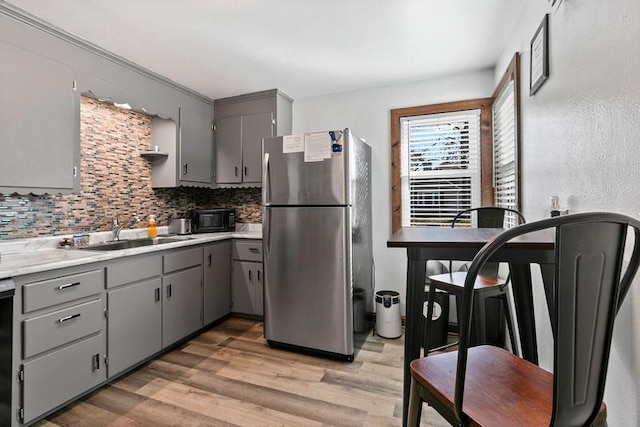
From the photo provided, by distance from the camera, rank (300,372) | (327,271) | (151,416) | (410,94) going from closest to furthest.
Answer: (151,416) < (300,372) < (327,271) < (410,94)

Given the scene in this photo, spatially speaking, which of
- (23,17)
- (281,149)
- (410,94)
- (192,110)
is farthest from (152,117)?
(410,94)

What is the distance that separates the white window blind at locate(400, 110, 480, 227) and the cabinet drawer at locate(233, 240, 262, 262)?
4.94ft

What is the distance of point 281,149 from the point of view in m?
2.67

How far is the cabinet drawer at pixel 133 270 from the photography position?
2.13m

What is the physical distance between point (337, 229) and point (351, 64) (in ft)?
4.78

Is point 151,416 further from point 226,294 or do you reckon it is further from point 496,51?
point 496,51

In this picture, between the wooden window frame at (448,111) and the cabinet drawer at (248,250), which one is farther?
the cabinet drawer at (248,250)

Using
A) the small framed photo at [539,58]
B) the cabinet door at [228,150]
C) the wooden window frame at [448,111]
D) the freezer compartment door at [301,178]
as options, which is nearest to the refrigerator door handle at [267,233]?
the freezer compartment door at [301,178]

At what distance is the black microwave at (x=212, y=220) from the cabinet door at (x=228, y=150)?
1.20ft

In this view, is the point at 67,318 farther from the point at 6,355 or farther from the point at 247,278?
the point at 247,278

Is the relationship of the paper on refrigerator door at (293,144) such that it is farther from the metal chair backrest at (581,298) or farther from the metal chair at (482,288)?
the metal chair backrest at (581,298)

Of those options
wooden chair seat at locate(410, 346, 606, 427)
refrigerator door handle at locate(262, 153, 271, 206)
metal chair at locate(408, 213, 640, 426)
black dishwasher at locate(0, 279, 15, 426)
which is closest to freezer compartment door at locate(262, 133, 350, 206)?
refrigerator door handle at locate(262, 153, 271, 206)

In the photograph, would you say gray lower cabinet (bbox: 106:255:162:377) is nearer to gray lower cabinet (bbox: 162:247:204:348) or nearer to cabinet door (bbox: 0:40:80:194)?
gray lower cabinet (bbox: 162:247:204:348)

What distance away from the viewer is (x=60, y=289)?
6.01 feet
